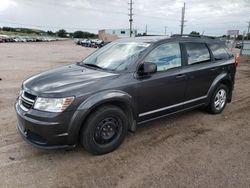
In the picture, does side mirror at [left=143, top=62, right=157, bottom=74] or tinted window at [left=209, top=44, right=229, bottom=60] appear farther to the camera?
tinted window at [left=209, top=44, right=229, bottom=60]

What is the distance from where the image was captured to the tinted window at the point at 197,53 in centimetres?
466

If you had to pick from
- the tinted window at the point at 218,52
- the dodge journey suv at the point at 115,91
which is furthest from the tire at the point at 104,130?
the tinted window at the point at 218,52

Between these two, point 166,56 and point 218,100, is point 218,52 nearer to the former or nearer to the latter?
point 218,100

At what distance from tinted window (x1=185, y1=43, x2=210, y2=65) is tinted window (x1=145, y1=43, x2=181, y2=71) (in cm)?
30

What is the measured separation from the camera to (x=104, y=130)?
11.8 ft

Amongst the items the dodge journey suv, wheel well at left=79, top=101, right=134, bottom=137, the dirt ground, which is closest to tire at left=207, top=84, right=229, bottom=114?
the dodge journey suv

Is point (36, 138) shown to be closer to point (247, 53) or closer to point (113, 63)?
point (113, 63)

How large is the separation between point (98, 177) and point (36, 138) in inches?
39.2

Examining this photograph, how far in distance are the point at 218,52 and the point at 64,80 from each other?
11.6 ft

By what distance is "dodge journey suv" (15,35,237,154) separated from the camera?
320 centimetres

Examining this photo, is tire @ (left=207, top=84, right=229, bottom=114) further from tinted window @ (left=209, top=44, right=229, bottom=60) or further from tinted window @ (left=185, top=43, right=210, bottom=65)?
tinted window @ (left=185, top=43, right=210, bottom=65)

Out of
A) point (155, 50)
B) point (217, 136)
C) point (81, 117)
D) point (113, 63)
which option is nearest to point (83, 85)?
point (81, 117)

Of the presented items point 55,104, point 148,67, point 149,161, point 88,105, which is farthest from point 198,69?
point 55,104

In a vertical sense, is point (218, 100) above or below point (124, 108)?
below
